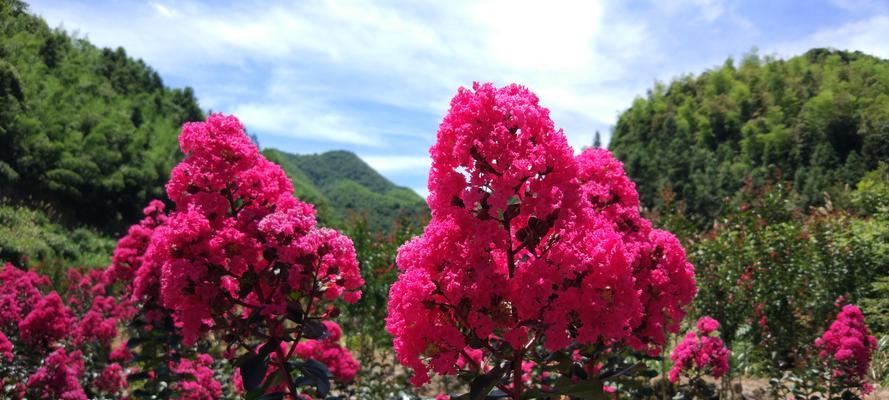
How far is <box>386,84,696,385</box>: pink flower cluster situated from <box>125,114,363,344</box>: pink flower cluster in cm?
63

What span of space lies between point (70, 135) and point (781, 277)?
120 ft

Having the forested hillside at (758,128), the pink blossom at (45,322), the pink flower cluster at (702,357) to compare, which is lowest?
the pink blossom at (45,322)

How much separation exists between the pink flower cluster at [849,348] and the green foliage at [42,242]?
54.6 ft

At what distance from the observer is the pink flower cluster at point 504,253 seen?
1.79 meters

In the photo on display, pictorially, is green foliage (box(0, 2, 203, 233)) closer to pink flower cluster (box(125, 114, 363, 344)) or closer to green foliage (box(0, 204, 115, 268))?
green foliage (box(0, 204, 115, 268))

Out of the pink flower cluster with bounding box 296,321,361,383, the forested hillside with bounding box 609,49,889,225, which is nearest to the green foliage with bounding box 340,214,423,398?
the pink flower cluster with bounding box 296,321,361,383

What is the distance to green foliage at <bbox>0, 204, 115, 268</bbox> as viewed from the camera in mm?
17969

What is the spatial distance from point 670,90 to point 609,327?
107 metres

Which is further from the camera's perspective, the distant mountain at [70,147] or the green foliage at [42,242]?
the distant mountain at [70,147]

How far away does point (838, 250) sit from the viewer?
303 inches

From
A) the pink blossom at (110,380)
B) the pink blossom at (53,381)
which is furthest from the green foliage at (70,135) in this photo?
the pink blossom at (53,381)

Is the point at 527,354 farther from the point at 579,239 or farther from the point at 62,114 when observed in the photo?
the point at 62,114

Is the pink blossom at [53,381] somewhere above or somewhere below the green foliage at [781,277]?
below

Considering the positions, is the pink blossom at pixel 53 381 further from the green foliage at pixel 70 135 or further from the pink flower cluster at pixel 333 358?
the green foliage at pixel 70 135
